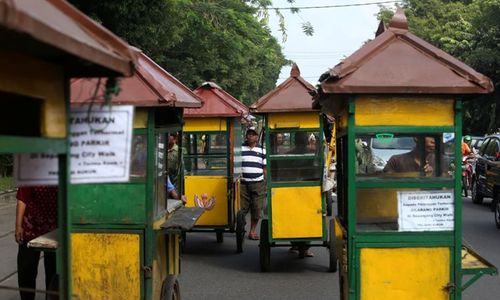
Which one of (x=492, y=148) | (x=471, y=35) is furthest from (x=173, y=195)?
(x=471, y=35)

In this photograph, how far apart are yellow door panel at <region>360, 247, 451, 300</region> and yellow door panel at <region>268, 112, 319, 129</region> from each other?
4.04 m

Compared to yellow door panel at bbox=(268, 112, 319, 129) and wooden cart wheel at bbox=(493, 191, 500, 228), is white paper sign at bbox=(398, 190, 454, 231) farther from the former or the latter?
wooden cart wheel at bbox=(493, 191, 500, 228)

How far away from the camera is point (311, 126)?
8.66 metres

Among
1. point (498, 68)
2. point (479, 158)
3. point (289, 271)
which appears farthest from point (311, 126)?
point (498, 68)

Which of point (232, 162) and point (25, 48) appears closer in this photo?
point (25, 48)

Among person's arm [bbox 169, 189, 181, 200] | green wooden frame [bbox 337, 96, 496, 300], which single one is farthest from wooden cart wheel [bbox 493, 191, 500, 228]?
green wooden frame [bbox 337, 96, 496, 300]

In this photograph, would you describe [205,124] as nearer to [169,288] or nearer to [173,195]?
[173,195]

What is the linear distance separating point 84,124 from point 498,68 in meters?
24.4

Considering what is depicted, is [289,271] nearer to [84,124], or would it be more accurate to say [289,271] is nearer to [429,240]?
[429,240]

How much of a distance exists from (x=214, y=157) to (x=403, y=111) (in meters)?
6.20

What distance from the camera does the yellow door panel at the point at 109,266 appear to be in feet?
17.6

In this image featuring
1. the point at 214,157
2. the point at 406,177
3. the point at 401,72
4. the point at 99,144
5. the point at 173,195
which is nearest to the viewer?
the point at 99,144

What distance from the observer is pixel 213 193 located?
1033 centimetres

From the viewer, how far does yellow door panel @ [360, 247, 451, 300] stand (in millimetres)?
4750
